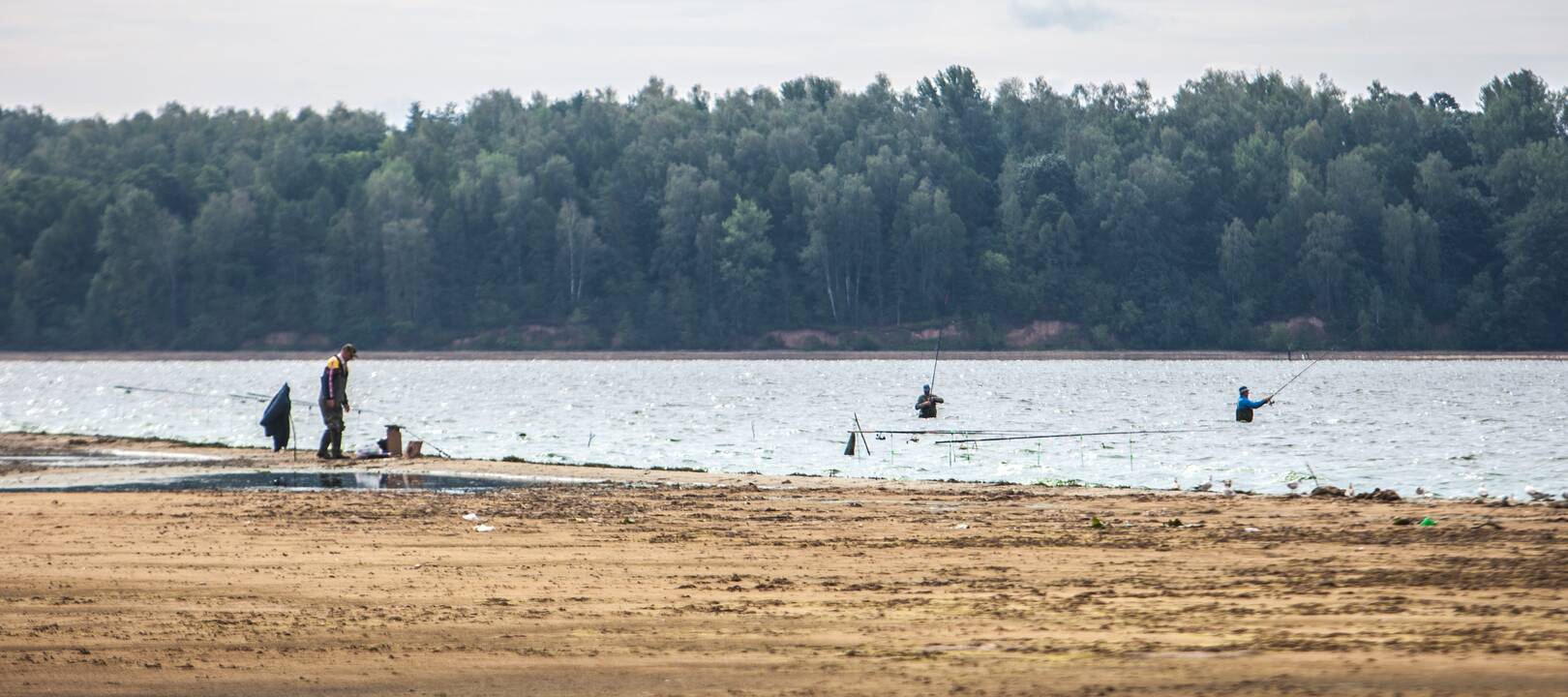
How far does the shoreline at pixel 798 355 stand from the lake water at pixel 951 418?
22.7 feet

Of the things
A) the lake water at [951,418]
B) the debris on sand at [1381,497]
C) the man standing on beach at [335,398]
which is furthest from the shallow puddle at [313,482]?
the debris on sand at [1381,497]

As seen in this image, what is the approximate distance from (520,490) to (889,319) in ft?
349

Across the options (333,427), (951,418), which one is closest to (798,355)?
(951,418)

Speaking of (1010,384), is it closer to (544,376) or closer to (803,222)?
(544,376)

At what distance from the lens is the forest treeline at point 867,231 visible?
12212 cm

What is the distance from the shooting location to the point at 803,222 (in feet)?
447

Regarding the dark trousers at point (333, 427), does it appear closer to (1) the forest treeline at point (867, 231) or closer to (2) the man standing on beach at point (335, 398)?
(2) the man standing on beach at point (335, 398)

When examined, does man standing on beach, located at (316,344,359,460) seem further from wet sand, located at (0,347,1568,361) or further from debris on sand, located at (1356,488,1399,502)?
wet sand, located at (0,347,1568,361)

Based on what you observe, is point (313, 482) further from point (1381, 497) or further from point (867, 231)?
point (867, 231)

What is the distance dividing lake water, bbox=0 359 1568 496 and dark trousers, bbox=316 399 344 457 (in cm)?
591

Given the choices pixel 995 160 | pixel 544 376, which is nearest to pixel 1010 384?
pixel 544 376

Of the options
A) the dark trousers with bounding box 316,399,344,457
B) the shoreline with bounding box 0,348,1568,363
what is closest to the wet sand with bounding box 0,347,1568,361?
the shoreline with bounding box 0,348,1568,363

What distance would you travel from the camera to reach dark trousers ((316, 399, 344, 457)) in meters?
26.9

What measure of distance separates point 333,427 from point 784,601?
16.7 metres
